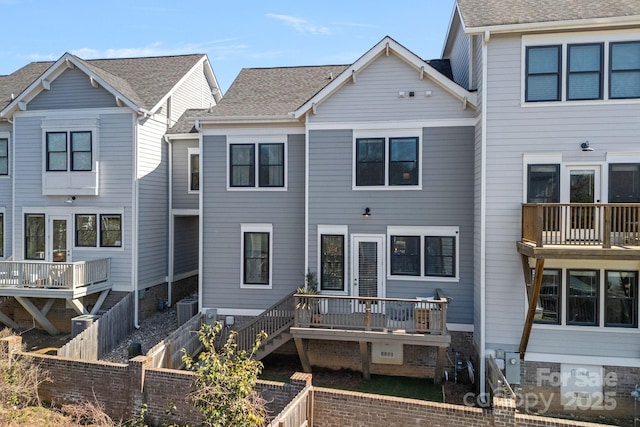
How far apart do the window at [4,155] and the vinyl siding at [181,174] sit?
6.01 metres

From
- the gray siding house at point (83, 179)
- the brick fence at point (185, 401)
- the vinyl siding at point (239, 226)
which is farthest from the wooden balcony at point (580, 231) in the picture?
the gray siding house at point (83, 179)

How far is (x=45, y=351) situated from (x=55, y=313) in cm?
194

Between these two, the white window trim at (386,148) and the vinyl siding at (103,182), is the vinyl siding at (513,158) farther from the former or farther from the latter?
the vinyl siding at (103,182)

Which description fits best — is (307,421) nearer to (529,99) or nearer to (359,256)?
(359,256)

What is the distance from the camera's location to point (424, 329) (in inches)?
407

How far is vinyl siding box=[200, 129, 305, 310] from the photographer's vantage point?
13008mm

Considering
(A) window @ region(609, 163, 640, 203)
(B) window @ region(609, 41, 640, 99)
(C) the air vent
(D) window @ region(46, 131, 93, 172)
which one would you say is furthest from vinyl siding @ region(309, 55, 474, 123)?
(D) window @ region(46, 131, 93, 172)

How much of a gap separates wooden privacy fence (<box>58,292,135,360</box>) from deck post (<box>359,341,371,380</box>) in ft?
25.4

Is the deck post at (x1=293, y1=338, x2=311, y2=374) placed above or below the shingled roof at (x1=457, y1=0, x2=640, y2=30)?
below

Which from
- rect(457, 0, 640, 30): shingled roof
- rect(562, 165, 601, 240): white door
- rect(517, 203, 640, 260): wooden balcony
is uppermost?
rect(457, 0, 640, 30): shingled roof

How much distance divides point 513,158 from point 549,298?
3583 millimetres

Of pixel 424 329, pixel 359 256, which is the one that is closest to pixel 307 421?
pixel 424 329

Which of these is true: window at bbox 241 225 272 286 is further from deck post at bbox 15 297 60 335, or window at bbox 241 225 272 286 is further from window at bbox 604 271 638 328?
window at bbox 604 271 638 328

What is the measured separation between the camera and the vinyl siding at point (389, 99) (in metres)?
11.7
